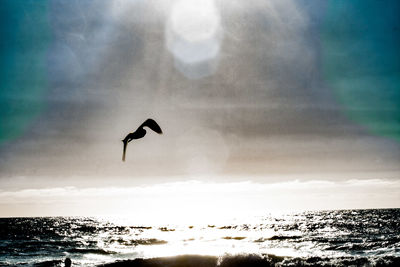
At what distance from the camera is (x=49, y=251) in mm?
39656

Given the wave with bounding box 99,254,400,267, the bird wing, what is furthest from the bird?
the wave with bounding box 99,254,400,267

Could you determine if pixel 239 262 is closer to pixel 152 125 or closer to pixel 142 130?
pixel 142 130

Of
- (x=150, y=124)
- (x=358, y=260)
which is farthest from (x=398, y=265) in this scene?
(x=150, y=124)

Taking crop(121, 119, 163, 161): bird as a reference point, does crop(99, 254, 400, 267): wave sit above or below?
below

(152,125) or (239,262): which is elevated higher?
(152,125)

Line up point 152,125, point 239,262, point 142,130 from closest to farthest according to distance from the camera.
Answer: point 152,125 < point 142,130 < point 239,262

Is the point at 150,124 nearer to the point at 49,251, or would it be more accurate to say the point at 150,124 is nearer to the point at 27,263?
the point at 27,263

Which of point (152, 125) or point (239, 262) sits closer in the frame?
point (152, 125)

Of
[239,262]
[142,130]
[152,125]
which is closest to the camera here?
[152,125]

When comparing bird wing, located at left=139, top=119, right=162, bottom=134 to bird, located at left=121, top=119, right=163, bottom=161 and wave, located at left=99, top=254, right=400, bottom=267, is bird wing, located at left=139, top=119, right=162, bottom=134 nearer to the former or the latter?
bird, located at left=121, top=119, right=163, bottom=161

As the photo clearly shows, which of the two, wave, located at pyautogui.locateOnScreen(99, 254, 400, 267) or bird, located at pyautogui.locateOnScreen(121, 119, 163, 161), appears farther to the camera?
wave, located at pyautogui.locateOnScreen(99, 254, 400, 267)

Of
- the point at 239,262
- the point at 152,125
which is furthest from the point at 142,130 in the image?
the point at 239,262

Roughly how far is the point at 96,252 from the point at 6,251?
9923 mm

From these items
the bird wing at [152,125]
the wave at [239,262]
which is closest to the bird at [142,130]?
the bird wing at [152,125]
